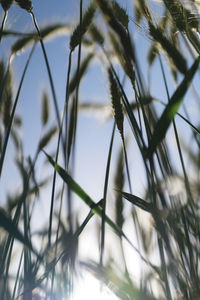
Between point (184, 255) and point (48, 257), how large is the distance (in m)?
0.35

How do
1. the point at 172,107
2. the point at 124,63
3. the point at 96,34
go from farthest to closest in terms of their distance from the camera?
the point at 96,34 < the point at 124,63 < the point at 172,107

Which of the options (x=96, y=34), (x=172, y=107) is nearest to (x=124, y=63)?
(x=96, y=34)

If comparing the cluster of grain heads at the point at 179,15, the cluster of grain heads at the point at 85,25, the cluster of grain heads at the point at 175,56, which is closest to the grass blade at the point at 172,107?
the cluster of grain heads at the point at 175,56

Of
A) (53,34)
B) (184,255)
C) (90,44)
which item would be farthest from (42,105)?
(184,255)

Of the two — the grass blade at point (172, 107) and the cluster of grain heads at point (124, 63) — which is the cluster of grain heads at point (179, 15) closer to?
the cluster of grain heads at point (124, 63)

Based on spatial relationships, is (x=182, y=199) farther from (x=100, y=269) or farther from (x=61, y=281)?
(x=61, y=281)

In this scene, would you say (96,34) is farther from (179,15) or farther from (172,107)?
(172,107)

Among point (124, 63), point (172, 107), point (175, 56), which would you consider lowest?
point (172, 107)

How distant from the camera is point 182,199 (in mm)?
669

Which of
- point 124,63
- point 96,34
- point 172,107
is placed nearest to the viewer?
point 172,107

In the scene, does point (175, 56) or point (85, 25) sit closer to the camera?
point (175, 56)

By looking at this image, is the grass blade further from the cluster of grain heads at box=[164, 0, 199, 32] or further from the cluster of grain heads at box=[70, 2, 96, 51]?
the cluster of grain heads at box=[70, 2, 96, 51]

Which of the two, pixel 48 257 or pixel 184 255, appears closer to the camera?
pixel 184 255

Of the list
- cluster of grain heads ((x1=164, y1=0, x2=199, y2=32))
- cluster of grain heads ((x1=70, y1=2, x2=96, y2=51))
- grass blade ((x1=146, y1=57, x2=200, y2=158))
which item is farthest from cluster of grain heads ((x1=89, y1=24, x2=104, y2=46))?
grass blade ((x1=146, y1=57, x2=200, y2=158))
